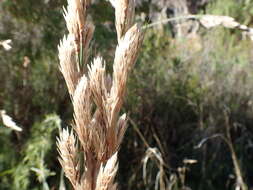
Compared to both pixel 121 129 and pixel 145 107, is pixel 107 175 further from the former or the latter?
pixel 145 107

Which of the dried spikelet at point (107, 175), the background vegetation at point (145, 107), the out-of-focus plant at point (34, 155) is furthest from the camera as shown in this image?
the background vegetation at point (145, 107)

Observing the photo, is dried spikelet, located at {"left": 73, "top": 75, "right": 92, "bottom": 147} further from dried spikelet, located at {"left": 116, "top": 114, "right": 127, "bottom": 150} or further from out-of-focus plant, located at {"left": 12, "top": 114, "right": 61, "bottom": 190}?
out-of-focus plant, located at {"left": 12, "top": 114, "right": 61, "bottom": 190}

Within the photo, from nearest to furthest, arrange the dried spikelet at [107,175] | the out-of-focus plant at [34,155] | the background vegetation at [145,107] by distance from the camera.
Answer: the dried spikelet at [107,175], the out-of-focus plant at [34,155], the background vegetation at [145,107]

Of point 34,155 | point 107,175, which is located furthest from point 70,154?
point 34,155

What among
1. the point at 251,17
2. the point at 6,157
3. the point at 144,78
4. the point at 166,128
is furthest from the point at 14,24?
the point at 251,17

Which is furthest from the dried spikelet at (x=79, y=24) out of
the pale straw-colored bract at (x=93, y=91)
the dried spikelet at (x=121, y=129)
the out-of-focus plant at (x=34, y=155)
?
the out-of-focus plant at (x=34, y=155)

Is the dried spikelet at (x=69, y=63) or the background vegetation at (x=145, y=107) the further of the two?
the background vegetation at (x=145, y=107)

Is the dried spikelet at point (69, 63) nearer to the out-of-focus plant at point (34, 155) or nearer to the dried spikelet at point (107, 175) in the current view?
the dried spikelet at point (107, 175)

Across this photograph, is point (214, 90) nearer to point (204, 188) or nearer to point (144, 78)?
point (144, 78)
